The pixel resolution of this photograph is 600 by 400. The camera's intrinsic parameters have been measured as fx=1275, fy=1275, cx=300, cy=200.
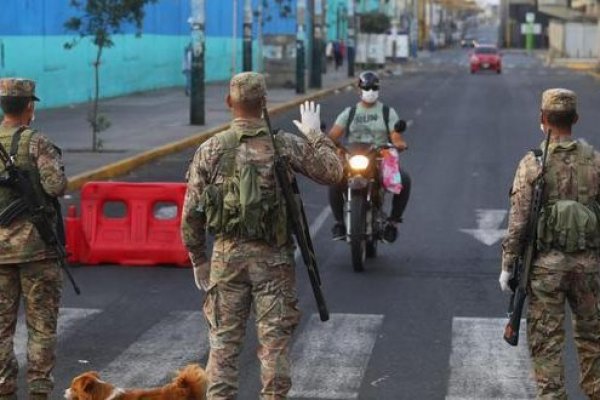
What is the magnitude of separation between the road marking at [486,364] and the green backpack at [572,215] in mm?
1481

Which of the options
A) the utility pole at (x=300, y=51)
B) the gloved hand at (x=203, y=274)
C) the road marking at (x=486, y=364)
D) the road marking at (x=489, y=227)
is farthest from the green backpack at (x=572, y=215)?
the utility pole at (x=300, y=51)

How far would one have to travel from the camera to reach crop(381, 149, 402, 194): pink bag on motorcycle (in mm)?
11898

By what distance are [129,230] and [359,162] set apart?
237 centimetres

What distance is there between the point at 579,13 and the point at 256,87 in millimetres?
116127

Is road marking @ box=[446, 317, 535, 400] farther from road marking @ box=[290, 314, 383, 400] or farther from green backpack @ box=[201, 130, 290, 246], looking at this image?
green backpack @ box=[201, 130, 290, 246]

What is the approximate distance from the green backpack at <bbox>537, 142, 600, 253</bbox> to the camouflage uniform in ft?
8.38

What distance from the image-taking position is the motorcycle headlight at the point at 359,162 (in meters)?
11.7

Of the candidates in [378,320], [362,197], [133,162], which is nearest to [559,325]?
[378,320]

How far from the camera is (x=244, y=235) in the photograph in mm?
6043

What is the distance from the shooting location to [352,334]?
30.3 feet

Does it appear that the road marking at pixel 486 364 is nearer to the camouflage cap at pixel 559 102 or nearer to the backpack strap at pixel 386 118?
the camouflage cap at pixel 559 102

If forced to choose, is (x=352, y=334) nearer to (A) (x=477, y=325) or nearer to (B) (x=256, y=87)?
(A) (x=477, y=325)

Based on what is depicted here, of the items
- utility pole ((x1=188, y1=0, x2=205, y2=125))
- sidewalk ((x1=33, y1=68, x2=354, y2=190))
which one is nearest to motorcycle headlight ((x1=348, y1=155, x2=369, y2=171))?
sidewalk ((x1=33, y1=68, x2=354, y2=190))

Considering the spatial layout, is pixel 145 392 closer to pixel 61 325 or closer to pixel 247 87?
pixel 247 87
